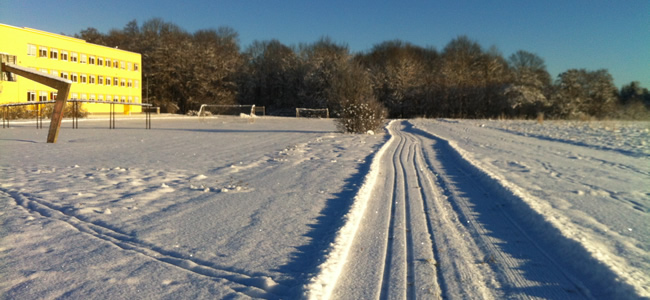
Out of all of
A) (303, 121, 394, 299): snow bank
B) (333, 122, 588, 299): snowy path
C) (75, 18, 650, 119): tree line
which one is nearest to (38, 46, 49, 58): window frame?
(75, 18, 650, 119): tree line

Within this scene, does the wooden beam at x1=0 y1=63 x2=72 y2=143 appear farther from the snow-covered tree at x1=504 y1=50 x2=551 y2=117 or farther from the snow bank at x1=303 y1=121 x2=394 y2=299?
the snow-covered tree at x1=504 y1=50 x2=551 y2=117

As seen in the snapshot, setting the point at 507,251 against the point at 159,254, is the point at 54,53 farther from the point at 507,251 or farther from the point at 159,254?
the point at 507,251

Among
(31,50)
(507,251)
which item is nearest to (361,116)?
(507,251)

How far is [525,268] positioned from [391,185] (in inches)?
181

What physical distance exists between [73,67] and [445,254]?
64124mm

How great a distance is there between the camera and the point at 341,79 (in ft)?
232

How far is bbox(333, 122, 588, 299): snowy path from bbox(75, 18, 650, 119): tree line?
182ft

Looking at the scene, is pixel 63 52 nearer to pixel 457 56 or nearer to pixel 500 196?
pixel 457 56

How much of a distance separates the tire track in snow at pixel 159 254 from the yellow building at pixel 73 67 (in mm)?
45424

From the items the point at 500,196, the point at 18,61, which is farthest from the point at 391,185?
the point at 18,61

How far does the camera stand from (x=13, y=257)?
470 centimetres

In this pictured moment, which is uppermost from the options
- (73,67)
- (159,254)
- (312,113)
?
(73,67)

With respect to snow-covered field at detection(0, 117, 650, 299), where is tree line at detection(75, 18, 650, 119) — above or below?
above

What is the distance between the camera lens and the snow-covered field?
160 inches
